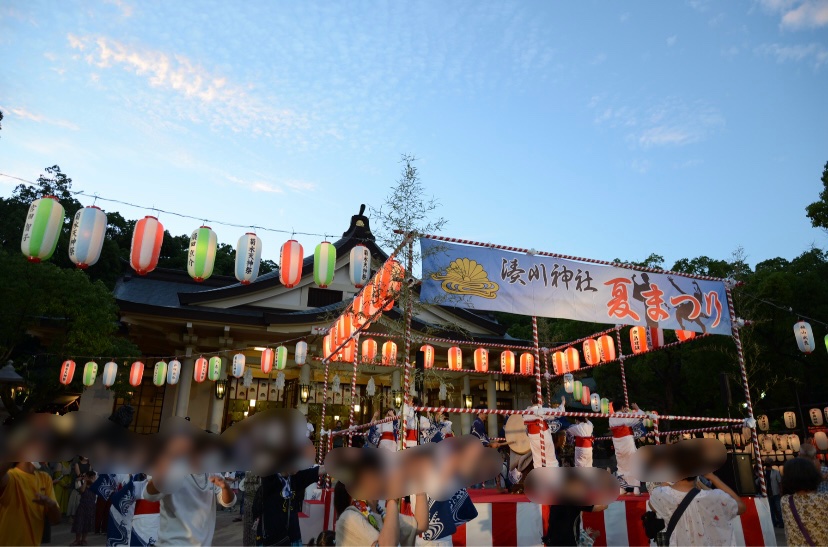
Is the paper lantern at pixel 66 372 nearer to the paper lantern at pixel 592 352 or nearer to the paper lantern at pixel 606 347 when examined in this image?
the paper lantern at pixel 592 352

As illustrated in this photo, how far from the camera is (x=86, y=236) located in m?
9.19

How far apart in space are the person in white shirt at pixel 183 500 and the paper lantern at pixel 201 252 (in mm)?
7053

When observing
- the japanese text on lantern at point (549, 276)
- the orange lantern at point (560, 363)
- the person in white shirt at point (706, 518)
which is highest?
the japanese text on lantern at point (549, 276)

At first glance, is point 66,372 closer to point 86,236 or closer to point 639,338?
point 86,236

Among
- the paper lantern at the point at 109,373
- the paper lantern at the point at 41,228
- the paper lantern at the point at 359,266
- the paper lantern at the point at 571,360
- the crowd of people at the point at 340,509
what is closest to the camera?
the crowd of people at the point at 340,509

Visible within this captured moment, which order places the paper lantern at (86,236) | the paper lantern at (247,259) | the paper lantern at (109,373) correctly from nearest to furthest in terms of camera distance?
the paper lantern at (86,236), the paper lantern at (247,259), the paper lantern at (109,373)

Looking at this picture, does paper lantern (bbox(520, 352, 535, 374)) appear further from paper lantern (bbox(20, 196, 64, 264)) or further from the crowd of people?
paper lantern (bbox(20, 196, 64, 264))

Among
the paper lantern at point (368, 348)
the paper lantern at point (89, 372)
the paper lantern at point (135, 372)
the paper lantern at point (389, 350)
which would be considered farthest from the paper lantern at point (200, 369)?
the paper lantern at point (389, 350)

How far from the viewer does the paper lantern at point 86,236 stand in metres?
9.13

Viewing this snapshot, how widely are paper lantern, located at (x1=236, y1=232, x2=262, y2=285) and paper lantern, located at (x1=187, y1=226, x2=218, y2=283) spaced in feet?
1.95

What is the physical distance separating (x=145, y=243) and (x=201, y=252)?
1.01 meters

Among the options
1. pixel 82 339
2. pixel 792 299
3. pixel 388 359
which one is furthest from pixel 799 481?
pixel 792 299

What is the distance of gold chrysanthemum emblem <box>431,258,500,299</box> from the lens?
7688 mm

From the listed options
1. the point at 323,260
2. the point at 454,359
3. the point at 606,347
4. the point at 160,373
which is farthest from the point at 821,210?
the point at 160,373
